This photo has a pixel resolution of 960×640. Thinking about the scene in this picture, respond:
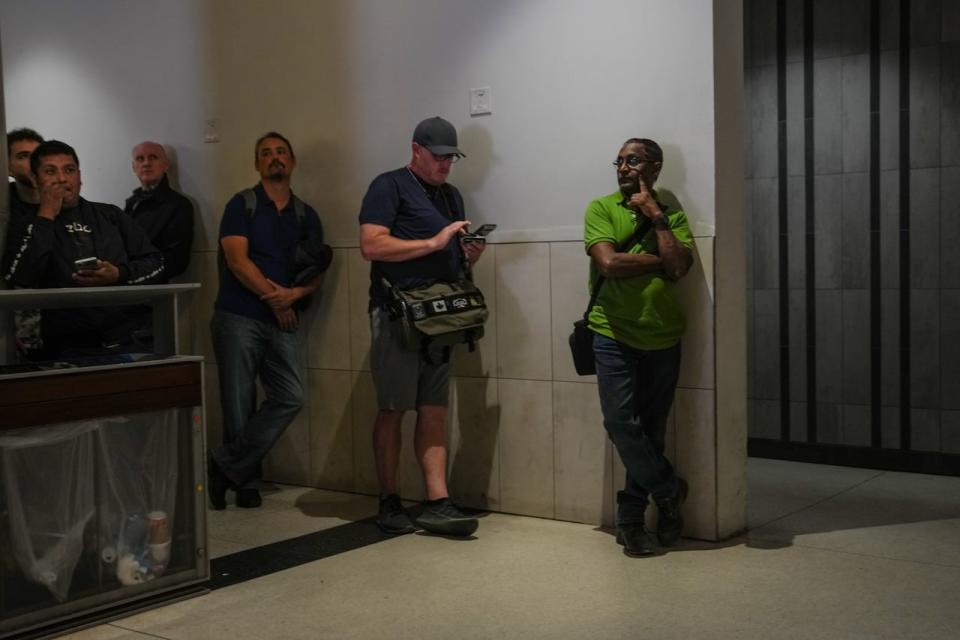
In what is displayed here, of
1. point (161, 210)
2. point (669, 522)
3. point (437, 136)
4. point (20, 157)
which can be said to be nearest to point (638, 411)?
point (669, 522)

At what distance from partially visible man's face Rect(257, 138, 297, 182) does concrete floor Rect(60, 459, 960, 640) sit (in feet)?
5.10

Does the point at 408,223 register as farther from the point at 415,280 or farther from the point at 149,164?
the point at 149,164

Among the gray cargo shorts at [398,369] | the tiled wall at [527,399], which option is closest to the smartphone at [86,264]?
the gray cargo shorts at [398,369]

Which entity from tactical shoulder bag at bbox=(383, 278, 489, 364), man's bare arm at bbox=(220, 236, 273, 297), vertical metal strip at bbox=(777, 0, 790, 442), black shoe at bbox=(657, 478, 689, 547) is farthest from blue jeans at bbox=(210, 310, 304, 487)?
vertical metal strip at bbox=(777, 0, 790, 442)

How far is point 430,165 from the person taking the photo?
446cm

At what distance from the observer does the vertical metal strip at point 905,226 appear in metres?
5.46

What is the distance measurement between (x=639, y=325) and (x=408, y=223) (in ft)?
3.43

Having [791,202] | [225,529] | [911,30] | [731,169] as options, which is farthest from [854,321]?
[225,529]

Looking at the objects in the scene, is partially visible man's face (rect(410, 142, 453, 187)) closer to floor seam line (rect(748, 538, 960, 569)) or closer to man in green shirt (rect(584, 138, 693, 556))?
man in green shirt (rect(584, 138, 693, 556))

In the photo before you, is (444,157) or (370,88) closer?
(444,157)

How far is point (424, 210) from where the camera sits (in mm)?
4434

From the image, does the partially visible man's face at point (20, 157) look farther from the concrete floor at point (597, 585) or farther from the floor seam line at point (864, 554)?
the floor seam line at point (864, 554)

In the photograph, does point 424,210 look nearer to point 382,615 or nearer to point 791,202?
point 382,615

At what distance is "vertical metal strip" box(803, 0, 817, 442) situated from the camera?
5.78 metres
